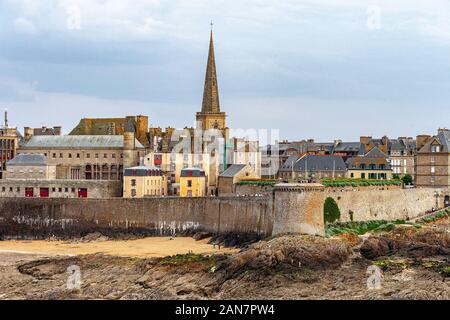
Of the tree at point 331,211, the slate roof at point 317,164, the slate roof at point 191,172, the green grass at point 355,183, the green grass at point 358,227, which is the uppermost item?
the slate roof at point 317,164

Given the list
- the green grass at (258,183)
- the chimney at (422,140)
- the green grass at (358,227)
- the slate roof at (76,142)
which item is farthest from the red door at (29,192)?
the chimney at (422,140)

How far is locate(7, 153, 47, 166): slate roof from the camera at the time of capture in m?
72.3

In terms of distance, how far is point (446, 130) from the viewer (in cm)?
7006

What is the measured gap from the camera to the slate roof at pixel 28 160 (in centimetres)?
7231

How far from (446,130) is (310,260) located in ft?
99.4

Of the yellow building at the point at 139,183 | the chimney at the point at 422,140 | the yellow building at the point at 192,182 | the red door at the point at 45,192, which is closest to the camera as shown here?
the yellow building at the point at 139,183

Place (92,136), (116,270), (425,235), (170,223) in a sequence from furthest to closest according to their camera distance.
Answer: (92,136)
(170,223)
(425,235)
(116,270)

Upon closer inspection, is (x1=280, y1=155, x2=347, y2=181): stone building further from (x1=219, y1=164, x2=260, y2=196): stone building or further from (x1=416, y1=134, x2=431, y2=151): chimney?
(x1=219, y1=164, x2=260, y2=196): stone building

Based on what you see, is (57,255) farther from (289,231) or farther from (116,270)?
(289,231)

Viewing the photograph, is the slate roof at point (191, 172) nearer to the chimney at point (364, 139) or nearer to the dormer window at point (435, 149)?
→ the dormer window at point (435, 149)

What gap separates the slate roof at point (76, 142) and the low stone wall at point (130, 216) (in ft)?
36.3

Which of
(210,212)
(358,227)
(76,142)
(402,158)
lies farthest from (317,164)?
(358,227)

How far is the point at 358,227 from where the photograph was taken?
54188 mm
